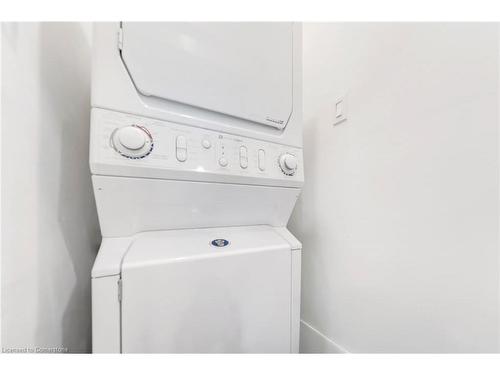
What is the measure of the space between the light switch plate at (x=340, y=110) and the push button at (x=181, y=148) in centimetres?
64

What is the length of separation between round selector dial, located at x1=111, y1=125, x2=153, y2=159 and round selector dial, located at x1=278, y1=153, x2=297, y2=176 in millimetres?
393

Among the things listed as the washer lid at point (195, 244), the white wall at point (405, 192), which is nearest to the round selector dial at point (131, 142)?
the washer lid at point (195, 244)

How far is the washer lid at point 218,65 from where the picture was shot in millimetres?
460

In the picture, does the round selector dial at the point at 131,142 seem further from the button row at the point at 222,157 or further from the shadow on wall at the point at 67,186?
the shadow on wall at the point at 67,186

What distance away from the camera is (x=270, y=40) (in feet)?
2.08

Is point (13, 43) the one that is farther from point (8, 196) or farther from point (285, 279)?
point (285, 279)

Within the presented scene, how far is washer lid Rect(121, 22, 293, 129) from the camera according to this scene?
0.46 m

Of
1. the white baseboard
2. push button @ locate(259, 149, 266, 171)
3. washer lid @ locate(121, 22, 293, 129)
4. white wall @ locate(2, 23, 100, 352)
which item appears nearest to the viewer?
white wall @ locate(2, 23, 100, 352)

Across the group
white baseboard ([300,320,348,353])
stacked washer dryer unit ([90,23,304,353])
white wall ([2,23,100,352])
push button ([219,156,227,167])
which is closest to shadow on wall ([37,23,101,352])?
white wall ([2,23,100,352])

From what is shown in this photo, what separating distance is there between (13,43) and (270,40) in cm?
64

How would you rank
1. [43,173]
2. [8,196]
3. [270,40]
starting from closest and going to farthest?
[8,196], [43,173], [270,40]

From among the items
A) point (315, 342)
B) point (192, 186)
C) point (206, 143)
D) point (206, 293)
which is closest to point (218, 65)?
point (206, 143)

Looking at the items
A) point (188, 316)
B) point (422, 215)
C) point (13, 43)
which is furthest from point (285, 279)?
point (13, 43)

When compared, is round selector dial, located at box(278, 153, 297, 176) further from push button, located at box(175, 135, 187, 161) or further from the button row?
push button, located at box(175, 135, 187, 161)
